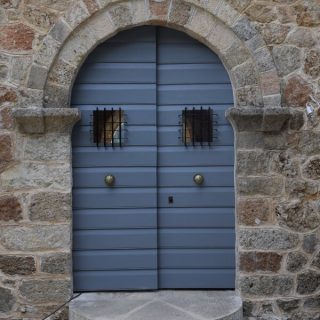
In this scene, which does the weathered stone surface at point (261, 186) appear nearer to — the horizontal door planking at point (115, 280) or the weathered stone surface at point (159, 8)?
the horizontal door planking at point (115, 280)

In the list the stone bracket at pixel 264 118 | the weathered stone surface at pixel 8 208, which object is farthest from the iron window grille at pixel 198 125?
the weathered stone surface at pixel 8 208

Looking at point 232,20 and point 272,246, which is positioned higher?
point 232,20

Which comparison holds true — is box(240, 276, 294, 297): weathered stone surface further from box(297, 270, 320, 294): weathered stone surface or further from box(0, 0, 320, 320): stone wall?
box(297, 270, 320, 294): weathered stone surface

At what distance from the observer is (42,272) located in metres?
4.00

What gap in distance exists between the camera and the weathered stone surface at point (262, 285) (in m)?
4.09

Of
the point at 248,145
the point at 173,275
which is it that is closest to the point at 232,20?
the point at 248,145

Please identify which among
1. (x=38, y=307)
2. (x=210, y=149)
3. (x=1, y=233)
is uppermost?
(x=210, y=149)

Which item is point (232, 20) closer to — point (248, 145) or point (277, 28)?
point (277, 28)

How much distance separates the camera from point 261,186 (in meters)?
4.07

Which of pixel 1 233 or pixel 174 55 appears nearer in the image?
pixel 1 233

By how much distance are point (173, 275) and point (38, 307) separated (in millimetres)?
1190

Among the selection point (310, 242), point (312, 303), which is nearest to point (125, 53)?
point (310, 242)

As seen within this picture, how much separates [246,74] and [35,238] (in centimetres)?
224

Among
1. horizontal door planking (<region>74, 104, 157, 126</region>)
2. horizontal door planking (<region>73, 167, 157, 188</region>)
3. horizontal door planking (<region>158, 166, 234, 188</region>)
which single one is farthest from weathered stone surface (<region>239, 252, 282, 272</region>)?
horizontal door planking (<region>74, 104, 157, 126</region>)
